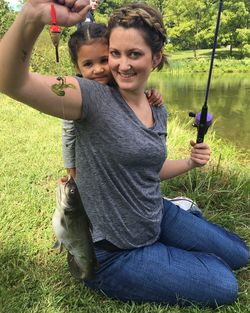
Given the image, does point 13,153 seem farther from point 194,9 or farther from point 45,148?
point 194,9

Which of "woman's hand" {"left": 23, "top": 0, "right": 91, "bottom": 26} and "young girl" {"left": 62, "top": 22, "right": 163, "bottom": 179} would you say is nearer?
"woman's hand" {"left": 23, "top": 0, "right": 91, "bottom": 26}

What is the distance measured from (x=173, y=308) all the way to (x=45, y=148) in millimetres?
3588

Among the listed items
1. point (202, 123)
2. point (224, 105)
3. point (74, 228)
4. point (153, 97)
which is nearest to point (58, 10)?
point (74, 228)

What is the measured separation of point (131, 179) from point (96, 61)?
804mm

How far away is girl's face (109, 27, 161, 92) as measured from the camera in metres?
2.30

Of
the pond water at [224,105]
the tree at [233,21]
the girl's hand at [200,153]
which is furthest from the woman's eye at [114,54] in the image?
the tree at [233,21]

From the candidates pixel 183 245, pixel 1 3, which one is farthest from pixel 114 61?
pixel 1 3

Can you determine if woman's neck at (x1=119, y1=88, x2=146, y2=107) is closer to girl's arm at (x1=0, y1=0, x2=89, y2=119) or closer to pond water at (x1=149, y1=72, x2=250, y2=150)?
girl's arm at (x1=0, y1=0, x2=89, y2=119)

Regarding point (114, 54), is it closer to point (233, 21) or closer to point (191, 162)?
point (191, 162)

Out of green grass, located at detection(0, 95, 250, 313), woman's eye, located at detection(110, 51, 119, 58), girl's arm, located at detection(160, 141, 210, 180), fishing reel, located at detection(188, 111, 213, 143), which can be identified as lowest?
green grass, located at detection(0, 95, 250, 313)

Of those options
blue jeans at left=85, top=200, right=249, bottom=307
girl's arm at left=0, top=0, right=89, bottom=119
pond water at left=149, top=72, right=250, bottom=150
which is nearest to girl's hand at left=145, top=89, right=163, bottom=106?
girl's arm at left=0, top=0, right=89, bottom=119

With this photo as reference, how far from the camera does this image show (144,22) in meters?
2.33

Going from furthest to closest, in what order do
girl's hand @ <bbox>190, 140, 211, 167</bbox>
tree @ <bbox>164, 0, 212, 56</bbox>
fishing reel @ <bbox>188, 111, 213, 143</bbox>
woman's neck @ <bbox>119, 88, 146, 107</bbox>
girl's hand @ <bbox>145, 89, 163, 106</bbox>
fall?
tree @ <bbox>164, 0, 212, 56</bbox>
fishing reel @ <bbox>188, 111, 213, 143</bbox>
girl's hand @ <bbox>190, 140, 211, 167</bbox>
girl's hand @ <bbox>145, 89, 163, 106</bbox>
woman's neck @ <bbox>119, 88, 146, 107</bbox>

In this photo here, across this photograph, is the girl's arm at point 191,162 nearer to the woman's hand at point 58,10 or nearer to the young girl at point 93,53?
the young girl at point 93,53
